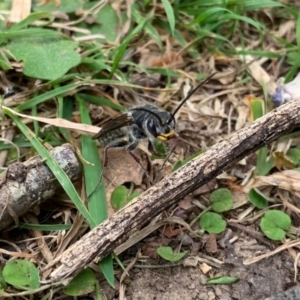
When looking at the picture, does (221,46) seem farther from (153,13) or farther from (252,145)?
(252,145)

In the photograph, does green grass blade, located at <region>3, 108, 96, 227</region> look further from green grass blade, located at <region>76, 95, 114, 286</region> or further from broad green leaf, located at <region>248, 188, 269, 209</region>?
broad green leaf, located at <region>248, 188, 269, 209</region>

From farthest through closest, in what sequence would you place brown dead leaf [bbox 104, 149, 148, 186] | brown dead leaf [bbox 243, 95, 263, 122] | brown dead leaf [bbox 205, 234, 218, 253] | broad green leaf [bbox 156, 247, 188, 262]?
brown dead leaf [bbox 243, 95, 263, 122], brown dead leaf [bbox 104, 149, 148, 186], brown dead leaf [bbox 205, 234, 218, 253], broad green leaf [bbox 156, 247, 188, 262]

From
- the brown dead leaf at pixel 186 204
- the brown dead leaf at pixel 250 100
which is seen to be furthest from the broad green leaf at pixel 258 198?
the brown dead leaf at pixel 250 100

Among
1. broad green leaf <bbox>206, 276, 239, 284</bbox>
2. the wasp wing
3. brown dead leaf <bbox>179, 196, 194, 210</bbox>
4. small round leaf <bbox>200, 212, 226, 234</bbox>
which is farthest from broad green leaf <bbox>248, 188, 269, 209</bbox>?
the wasp wing

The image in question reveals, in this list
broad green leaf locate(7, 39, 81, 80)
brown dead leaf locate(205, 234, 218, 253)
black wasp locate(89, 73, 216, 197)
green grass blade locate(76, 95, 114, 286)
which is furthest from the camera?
broad green leaf locate(7, 39, 81, 80)

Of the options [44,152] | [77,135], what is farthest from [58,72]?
[44,152]

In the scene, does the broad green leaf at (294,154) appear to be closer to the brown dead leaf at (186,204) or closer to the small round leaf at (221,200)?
the small round leaf at (221,200)
